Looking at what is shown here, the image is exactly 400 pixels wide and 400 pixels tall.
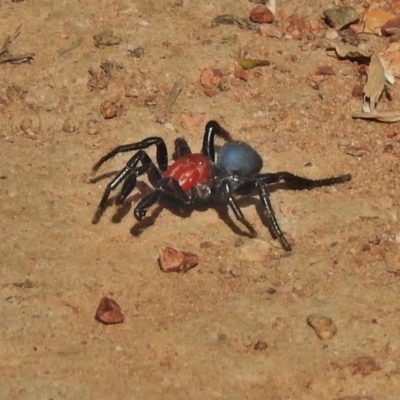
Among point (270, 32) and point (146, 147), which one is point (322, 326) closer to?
point (146, 147)

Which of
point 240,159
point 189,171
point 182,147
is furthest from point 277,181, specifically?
point 182,147

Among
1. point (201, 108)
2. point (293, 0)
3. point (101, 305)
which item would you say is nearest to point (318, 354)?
point (101, 305)

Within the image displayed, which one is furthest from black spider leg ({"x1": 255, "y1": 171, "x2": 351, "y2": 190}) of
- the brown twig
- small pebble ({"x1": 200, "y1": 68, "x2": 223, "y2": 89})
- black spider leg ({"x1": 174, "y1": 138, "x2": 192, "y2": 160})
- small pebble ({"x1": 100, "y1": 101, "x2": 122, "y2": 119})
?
the brown twig

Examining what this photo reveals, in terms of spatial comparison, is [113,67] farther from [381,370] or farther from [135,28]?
[381,370]

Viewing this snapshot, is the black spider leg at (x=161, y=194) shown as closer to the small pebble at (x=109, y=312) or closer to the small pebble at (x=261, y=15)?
the small pebble at (x=109, y=312)

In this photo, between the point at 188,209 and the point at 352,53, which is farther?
the point at 352,53

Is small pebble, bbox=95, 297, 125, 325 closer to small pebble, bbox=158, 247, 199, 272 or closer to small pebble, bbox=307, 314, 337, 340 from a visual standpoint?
small pebble, bbox=158, 247, 199, 272

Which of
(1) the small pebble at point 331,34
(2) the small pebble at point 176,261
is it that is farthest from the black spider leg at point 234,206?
(1) the small pebble at point 331,34
